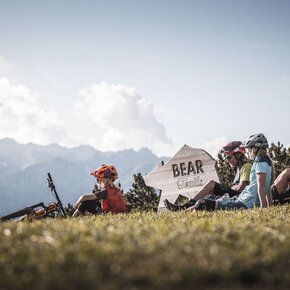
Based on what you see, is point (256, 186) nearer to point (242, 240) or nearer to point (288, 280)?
point (242, 240)

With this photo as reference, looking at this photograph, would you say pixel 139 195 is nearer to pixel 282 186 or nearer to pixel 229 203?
pixel 282 186

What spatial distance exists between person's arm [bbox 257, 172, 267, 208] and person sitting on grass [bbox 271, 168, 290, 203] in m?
1.79

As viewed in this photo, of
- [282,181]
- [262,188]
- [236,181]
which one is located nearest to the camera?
[262,188]

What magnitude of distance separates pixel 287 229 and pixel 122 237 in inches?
86.7

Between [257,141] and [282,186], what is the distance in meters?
1.74

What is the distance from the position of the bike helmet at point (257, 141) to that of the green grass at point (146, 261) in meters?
6.64

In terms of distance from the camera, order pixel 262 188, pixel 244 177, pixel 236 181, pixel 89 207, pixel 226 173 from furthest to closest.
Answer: pixel 226 173 → pixel 236 181 → pixel 89 207 → pixel 244 177 → pixel 262 188

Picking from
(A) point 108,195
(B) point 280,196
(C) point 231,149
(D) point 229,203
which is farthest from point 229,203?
(A) point 108,195

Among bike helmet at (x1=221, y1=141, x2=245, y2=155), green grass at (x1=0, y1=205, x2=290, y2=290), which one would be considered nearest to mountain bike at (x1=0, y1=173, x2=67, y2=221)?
bike helmet at (x1=221, y1=141, x2=245, y2=155)

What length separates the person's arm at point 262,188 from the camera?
30.2 feet

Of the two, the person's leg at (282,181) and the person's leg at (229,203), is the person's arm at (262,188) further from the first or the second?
the person's leg at (282,181)

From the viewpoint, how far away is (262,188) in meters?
9.39

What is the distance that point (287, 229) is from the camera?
463 cm

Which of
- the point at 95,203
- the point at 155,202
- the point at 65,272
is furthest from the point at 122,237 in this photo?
the point at 155,202
